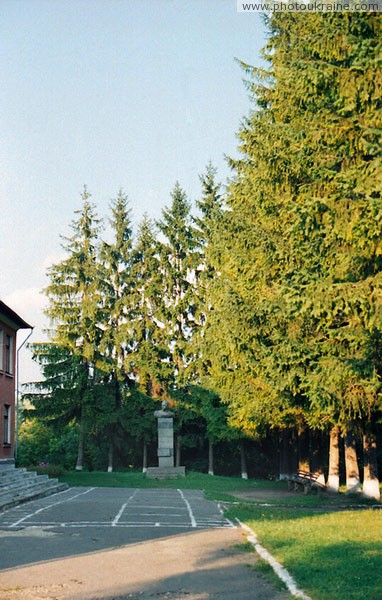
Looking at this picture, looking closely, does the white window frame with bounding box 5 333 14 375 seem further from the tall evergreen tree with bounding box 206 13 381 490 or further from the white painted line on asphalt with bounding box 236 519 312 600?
the white painted line on asphalt with bounding box 236 519 312 600

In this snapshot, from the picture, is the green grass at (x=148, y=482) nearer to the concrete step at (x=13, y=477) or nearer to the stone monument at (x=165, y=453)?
the stone monument at (x=165, y=453)

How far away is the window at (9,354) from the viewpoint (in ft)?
101

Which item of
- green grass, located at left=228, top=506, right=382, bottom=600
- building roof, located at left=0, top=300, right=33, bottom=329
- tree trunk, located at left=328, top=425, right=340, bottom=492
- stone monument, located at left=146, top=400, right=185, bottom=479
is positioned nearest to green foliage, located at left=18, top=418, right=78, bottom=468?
stone monument, located at left=146, top=400, right=185, bottom=479

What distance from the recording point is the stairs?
64.0 ft

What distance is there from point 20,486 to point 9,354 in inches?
378

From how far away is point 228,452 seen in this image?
4847 cm

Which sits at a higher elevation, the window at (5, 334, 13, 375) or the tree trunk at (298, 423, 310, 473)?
the window at (5, 334, 13, 375)

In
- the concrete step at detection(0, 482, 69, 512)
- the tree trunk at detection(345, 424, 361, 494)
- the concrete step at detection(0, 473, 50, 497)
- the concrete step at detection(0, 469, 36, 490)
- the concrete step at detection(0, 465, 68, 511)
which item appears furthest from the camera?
the tree trunk at detection(345, 424, 361, 494)

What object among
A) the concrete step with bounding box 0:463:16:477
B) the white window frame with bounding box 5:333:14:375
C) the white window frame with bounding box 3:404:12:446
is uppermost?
the white window frame with bounding box 5:333:14:375

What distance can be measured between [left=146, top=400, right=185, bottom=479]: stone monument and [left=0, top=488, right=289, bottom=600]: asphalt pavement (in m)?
15.3

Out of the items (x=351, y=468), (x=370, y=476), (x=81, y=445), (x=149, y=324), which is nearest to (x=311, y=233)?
(x=370, y=476)

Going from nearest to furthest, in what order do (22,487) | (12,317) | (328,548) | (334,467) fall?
(328,548), (22,487), (334,467), (12,317)

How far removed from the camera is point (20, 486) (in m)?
22.7

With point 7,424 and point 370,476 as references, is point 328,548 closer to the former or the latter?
point 370,476
